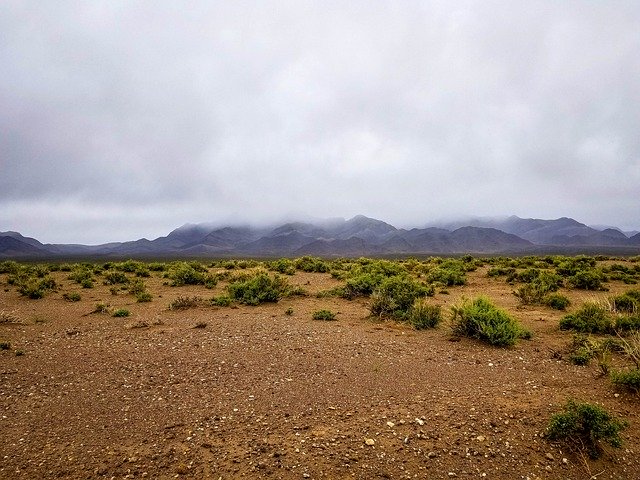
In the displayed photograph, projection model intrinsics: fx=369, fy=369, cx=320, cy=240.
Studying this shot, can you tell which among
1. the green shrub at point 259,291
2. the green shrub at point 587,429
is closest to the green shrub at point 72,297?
the green shrub at point 259,291

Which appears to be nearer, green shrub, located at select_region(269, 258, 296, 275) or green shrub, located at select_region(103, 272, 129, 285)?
green shrub, located at select_region(103, 272, 129, 285)

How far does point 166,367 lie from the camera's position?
8.10m

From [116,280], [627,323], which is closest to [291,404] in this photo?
[627,323]

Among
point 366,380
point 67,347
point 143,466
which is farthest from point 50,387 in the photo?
point 366,380

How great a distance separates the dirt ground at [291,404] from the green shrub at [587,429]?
0.52 ft

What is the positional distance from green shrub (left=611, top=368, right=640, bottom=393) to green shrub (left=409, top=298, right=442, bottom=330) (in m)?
5.01

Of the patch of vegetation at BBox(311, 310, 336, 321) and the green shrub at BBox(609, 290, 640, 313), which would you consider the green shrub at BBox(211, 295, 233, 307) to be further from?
the green shrub at BBox(609, 290, 640, 313)

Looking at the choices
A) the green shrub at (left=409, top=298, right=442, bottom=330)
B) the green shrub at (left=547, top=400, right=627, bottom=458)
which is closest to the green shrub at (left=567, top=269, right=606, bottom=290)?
the green shrub at (left=409, top=298, right=442, bottom=330)

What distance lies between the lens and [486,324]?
32.6 ft

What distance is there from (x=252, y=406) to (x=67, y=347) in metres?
6.25

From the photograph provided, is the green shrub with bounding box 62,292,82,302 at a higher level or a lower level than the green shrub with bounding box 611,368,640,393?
higher

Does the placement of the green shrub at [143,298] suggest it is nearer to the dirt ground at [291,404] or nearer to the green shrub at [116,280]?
the dirt ground at [291,404]

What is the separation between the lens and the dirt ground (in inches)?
195

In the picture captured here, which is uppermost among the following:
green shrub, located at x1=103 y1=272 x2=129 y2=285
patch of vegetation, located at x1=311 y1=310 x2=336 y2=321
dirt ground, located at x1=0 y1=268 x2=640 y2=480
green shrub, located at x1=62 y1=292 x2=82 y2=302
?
green shrub, located at x1=103 y1=272 x2=129 y2=285
